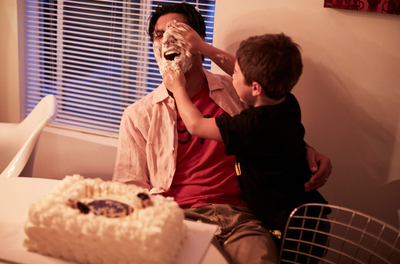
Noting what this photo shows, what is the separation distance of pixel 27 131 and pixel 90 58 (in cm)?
75

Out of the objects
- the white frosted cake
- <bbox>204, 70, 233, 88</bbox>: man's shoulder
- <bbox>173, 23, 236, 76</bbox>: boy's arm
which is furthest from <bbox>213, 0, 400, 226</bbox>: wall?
the white frosted cake

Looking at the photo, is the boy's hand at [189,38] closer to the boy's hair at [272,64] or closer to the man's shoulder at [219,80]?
the man's shoulder at [219,80]

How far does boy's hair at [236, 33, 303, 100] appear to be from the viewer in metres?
1.11

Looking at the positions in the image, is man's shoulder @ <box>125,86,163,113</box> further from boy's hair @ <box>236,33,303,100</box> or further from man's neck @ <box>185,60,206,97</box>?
boy's hair @ <box>236,33,303,100</box>

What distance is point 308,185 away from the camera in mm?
1265

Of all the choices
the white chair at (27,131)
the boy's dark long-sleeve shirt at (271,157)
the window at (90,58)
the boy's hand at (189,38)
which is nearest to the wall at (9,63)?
the window at (90,58)

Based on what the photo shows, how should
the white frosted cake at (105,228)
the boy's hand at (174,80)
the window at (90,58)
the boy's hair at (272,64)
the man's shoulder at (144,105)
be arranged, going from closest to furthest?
the white frosted cake at (105,228) → the boy's hair at (272,64) → the boy's hand at (174,80) → the man's shoulder at (144,105) → the window at (90,58)

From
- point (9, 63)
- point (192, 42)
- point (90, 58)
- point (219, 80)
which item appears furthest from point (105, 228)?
point (9, 63)

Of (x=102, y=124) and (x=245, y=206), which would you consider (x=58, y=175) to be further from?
(x=245, y=206)

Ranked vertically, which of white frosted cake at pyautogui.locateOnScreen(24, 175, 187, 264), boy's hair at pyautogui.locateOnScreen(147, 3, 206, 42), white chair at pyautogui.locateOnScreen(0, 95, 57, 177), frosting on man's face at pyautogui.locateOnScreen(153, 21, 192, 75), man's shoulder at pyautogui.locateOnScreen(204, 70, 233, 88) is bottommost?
white chair at pyautogui.locateOnScreen(0, 95, 57, 177)

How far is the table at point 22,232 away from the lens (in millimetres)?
755

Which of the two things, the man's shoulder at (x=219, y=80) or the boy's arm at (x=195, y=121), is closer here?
the boy's arm at (x=195, y=121)

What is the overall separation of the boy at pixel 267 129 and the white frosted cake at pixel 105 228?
0.42 meters

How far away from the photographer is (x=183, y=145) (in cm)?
147
